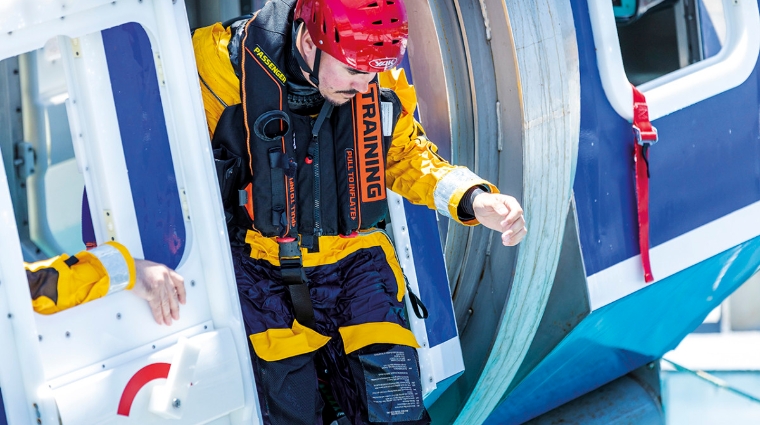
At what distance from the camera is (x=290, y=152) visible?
2.28 m

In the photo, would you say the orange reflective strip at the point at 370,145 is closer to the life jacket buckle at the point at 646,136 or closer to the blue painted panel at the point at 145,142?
the blue painted panel at the point at 145,142

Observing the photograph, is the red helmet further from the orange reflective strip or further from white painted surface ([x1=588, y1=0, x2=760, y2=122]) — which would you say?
white painted surface ([x1=588, y1=0, x2=760, y2=122])

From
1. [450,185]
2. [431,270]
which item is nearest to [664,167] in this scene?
[431,270]

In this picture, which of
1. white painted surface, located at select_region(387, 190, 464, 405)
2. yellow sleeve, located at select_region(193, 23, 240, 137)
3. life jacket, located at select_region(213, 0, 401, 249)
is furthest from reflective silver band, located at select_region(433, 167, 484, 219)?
yellow sleeve, located at select_region(193, 23, 240, 137)

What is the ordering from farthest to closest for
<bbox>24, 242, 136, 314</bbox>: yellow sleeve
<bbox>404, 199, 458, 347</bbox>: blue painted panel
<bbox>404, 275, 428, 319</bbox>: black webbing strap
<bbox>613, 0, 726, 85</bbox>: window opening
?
<bbox>613, 0, 726, 85</bbox>: window opening → <bbox>404, 199, 458, 347</bbox>: blue painted panel → <bbox>404, 275, 428, 319</bbox>: black webbing strap → <bbox>24, 242, 136, 314</bbox>: yellow sleeve

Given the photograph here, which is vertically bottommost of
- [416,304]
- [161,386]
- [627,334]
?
[627,334]

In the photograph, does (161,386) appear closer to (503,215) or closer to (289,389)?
(289,389)

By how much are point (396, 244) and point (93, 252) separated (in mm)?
991

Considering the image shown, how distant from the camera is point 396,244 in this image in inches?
106

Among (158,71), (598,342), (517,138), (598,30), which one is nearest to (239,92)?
(158,71)

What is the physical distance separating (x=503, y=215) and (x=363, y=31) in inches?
21.2

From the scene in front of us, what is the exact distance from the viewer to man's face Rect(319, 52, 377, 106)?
2225 millimetres

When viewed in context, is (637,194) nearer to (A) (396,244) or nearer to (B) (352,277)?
(A) (396,244)

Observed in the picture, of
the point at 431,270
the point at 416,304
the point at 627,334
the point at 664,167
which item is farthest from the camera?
the point at 627,334
